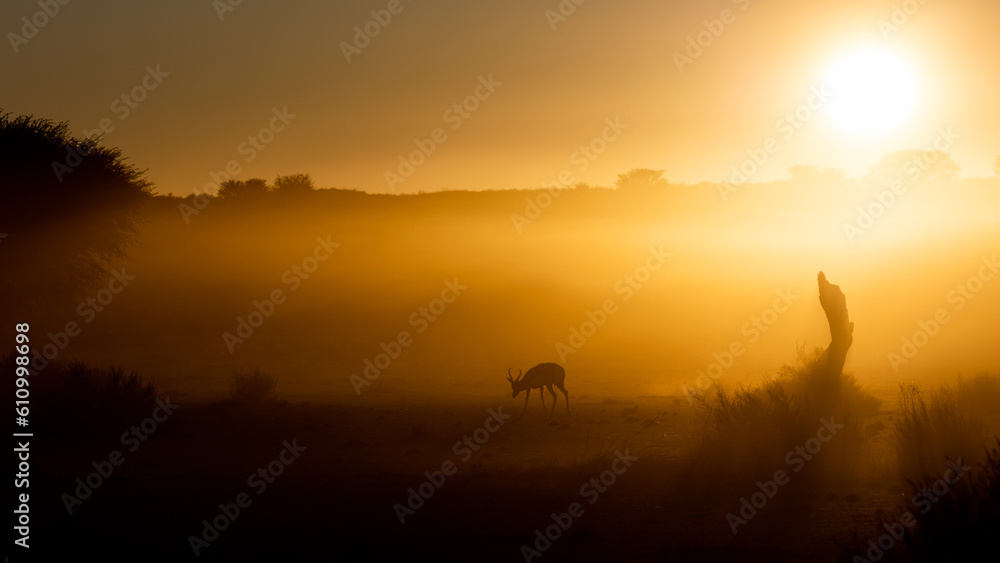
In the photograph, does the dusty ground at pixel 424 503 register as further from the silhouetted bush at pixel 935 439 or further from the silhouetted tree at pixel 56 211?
the silhouetted tree at pixel 56 211

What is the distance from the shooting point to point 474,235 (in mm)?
77250

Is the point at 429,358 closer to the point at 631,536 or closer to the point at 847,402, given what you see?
the point at 847,402

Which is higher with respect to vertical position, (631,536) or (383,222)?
(383,222)

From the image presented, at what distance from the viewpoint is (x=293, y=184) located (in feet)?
281

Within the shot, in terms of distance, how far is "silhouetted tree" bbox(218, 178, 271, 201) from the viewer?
8069 centimetres

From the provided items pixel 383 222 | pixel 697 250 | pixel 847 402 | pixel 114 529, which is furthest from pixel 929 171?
pixel 114 529

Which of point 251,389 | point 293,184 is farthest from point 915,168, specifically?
point 251,389

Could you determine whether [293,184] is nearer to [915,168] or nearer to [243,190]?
[243,190]

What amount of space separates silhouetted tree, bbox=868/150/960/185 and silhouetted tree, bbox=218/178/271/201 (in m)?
64.2

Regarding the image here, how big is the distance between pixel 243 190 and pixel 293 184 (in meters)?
5.69

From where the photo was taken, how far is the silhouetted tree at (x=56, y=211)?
73.7ft

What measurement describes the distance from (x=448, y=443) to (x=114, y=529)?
739cm

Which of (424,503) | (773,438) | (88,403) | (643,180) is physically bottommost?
(88,403)

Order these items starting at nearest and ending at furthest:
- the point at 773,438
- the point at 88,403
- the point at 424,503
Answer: the point at 424,503
the point at 773,438
the point at 88,403
